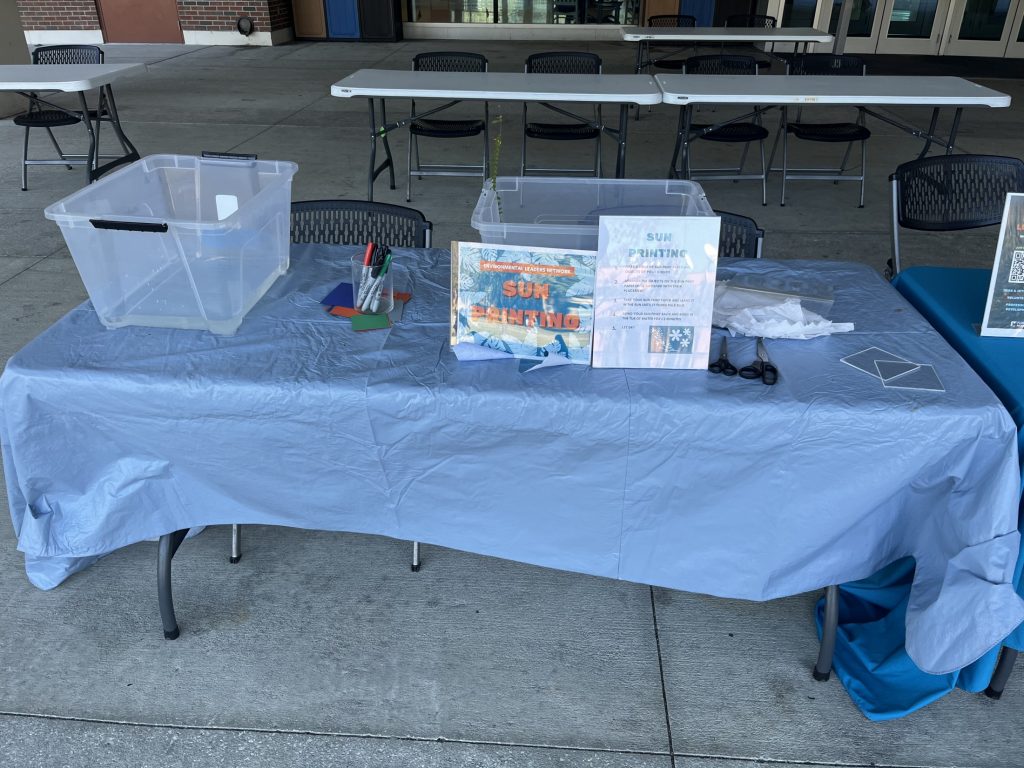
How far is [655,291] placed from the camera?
1743mm

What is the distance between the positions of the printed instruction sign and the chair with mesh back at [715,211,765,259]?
2.60 ft

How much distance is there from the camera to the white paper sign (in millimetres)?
1707

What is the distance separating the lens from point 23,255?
4617mm

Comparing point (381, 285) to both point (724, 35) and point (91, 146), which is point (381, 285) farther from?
point (724, 35)

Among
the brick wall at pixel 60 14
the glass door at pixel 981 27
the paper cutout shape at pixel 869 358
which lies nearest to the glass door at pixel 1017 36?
the glass door at pixel 981 27

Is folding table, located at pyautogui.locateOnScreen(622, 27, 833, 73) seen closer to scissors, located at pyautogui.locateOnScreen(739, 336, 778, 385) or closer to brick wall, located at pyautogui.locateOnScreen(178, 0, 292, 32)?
scissors, located at pyautogui.locateOnScreen(739, 336, 778, 385)

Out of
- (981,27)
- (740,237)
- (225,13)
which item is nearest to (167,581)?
(740,237)

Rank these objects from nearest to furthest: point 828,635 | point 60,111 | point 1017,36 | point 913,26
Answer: point 828,635
point 60,111
point 1017,36
point 913,26

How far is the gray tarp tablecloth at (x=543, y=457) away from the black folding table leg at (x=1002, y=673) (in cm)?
36

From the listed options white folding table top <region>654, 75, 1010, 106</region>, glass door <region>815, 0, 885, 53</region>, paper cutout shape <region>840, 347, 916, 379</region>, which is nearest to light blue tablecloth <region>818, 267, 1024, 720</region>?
paper cutout shape <region>840, 347, 916, 379</region>

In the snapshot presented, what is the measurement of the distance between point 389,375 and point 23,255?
154 inches

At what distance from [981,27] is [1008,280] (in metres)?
11.8

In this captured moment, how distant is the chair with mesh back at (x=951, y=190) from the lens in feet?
10.0

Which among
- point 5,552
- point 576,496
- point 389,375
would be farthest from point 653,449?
point 5,552
